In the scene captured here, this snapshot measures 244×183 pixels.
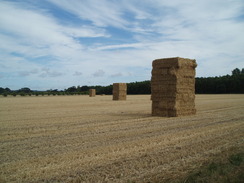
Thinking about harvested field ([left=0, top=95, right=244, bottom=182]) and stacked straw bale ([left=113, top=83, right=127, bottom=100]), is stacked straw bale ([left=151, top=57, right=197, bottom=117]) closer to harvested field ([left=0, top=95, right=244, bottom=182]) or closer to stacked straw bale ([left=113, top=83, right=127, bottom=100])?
harvested field ([left=0, top=95, right=244, bottom=182])

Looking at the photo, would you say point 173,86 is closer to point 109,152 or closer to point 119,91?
point 109,152

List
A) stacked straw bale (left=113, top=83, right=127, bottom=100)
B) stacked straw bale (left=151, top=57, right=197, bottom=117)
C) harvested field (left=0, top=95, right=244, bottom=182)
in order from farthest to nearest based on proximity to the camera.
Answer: stacked straw bale (left=113, top=83, right=127, bottom=100) → stacked straw bale (left=151, top=57, right=197, bottom=117) → harvested field (left=0, top=95, right=244, bottom=182)

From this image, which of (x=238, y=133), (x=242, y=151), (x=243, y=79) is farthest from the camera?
(x=243, y=79)

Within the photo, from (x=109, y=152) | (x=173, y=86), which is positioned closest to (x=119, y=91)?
(x=173, y=86)

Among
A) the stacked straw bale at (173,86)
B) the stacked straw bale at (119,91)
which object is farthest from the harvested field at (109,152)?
the stacked straw bale at (119,91)

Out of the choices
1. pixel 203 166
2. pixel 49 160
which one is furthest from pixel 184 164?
pixel 49 160

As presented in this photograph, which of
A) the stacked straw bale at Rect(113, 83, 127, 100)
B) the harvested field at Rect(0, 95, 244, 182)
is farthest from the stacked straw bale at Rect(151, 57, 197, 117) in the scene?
the stacked straw bale at Rect(113, 83, 127, 100)

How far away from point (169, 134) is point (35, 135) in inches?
176

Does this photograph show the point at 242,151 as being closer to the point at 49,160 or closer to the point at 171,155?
the point at 171,155

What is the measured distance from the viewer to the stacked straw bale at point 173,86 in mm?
13789

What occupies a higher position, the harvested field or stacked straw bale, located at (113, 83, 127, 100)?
stacked straw bale, located at (113, 83, 127, 100)

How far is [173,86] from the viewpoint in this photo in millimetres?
13859

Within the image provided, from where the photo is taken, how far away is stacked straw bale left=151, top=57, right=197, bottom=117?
1379 centimetres

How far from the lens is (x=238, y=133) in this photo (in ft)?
27.3
